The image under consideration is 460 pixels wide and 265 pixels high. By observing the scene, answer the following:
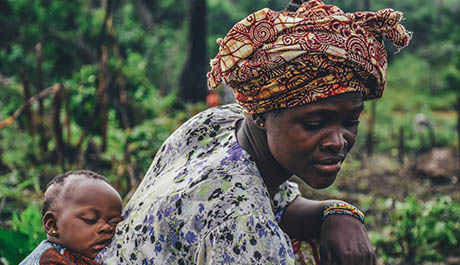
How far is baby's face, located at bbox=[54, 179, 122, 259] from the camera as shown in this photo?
1.75m

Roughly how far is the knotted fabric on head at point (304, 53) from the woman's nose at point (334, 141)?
0.13m

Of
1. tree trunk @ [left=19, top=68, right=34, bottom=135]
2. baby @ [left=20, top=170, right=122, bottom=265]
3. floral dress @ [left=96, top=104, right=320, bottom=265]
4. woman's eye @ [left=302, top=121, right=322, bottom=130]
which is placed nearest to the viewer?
floral dress @ [left=96, top=104, right=320, bottom=265]

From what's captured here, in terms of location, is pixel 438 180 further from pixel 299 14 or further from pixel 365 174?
pixel 299 14

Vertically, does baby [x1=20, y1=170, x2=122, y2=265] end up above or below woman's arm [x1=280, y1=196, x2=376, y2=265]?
above

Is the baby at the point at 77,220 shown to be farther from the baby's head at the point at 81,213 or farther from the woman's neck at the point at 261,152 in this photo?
the woman's neck at the point at 261,152

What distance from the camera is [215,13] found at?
18.6 meters

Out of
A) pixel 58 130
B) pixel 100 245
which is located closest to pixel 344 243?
pixel 100 245

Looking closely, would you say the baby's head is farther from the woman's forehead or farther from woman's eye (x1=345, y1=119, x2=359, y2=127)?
woman's eye (x1=345, y1=119, x2=359, y2=127)

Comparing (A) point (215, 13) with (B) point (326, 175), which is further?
(A) point (215, 13)

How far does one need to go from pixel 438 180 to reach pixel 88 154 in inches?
168

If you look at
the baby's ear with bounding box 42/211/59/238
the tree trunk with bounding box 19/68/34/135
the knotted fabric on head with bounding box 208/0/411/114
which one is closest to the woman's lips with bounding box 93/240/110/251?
the baby's ear with bounding box 42/211/59/238

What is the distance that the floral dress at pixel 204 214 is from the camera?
143 centimetres

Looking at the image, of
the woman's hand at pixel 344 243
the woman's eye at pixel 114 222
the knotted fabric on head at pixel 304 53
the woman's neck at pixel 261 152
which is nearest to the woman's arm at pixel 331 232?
the woman's hand at pixel 344 243

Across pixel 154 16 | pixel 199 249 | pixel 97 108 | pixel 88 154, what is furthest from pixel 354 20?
pixel 154 16
